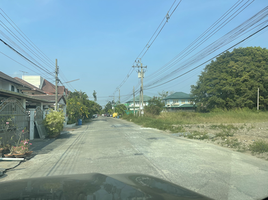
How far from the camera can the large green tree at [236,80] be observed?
3738 cm

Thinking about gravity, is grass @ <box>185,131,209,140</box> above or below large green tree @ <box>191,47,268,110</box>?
below

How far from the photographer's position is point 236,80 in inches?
1516

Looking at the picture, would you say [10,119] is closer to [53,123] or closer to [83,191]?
[53,123]

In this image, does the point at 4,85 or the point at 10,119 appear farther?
the point at 4,85

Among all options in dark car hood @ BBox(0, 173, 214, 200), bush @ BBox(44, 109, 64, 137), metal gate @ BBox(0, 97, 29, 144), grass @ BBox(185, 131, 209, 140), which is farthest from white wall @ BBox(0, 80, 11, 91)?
dark car hood @ BBox(0, 173, 214, 200)

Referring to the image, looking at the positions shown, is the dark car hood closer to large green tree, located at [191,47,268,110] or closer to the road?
the road

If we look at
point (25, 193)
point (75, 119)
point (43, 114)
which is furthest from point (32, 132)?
point (75, 119)

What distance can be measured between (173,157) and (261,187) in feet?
11.3

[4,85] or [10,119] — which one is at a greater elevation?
[4,85]

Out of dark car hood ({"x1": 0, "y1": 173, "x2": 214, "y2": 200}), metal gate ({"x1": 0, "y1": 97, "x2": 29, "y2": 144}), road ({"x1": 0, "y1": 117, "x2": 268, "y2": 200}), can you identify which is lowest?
road ({"x1": 0, "y1": 117, "x2": 268, "y2": 200})

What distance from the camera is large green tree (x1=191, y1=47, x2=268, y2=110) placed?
37.4 meters

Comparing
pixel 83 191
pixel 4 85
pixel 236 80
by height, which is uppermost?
pixel 236 80

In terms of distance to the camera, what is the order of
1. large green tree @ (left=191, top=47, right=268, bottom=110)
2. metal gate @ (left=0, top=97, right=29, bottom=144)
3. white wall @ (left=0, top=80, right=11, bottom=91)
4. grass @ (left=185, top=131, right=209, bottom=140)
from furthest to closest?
1. large green tree @ (left=191, top=47, right=268, bottom=110)
2. white wall @ (left=0, top=80, right=11, bottom=91)
3. grass @ (left=185, top=131, right=209, bottom=140)
4. metal gate @ (left=0, top=97, right=29, bottom=144)

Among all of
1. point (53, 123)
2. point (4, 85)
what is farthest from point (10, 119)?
point (4, 85)
